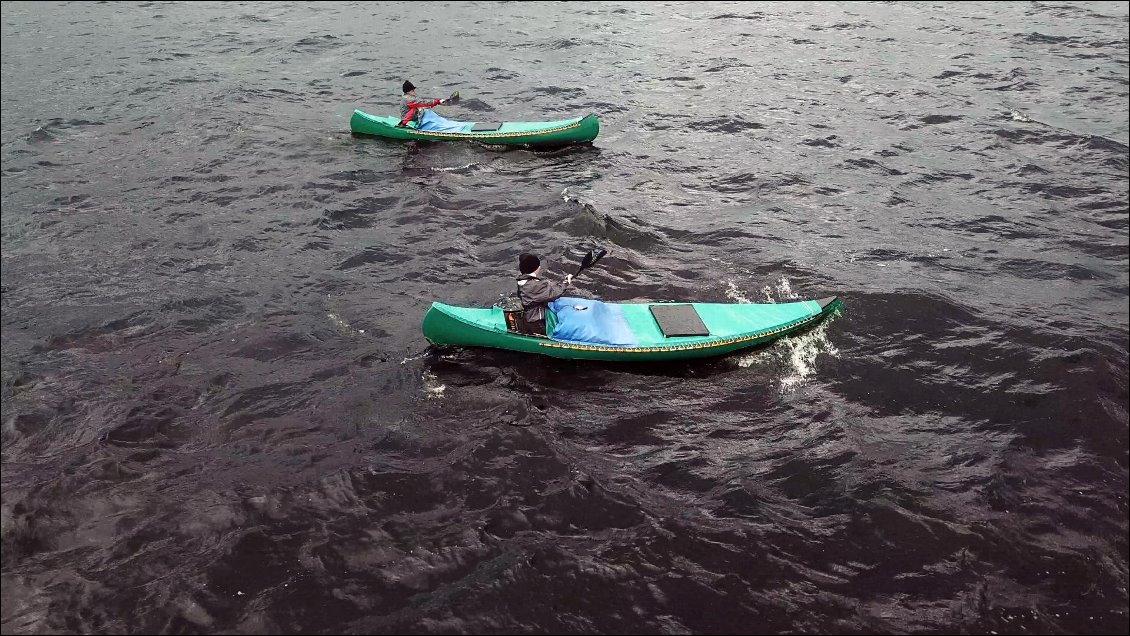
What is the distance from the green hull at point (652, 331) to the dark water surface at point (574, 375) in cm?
34

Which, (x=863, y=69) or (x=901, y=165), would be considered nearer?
(x=901, y=165)

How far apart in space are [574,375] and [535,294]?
138cm

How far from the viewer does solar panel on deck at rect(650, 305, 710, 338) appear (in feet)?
33.8

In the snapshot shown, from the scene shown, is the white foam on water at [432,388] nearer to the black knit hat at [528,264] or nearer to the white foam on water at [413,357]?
the white foam on water at [413,357]

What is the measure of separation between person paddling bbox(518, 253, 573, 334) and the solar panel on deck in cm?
156

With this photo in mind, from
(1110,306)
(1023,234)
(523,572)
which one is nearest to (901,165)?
(1023,234)

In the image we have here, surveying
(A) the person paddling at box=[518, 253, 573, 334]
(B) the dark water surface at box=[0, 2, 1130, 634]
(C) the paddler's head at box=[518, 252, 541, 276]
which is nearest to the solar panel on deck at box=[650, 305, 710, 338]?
(B) the dark water surface at box=[0, 2, 1130, 634]

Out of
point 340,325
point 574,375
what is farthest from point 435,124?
point 574,375

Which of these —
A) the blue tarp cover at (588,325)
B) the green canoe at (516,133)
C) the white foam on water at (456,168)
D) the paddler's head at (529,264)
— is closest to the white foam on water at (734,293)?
the blue tarp cover at (588,325)

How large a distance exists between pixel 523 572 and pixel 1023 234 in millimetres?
11971

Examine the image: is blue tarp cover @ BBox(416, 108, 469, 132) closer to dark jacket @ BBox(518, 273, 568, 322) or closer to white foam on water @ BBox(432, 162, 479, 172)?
white foam on water @ BBox(432, 162, 479, 172)

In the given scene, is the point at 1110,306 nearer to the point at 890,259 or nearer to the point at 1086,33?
the point at 890,259

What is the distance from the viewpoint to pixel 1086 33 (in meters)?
24.4

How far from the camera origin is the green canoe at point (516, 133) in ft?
57.4
